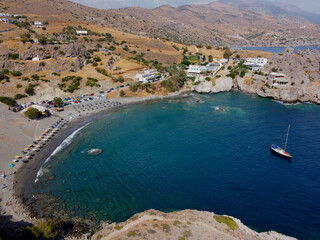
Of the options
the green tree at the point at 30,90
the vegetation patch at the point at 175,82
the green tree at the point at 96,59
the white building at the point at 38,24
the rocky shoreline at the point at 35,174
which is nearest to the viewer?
the rocky shoreline at the point at 35,174

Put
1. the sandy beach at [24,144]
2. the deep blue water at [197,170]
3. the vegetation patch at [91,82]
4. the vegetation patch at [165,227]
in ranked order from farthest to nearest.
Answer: the vegetation patch at [91,82] < the sandy beach at [24,144] < the deep blue water at [197,170] < the vegetation patch at [165,227]

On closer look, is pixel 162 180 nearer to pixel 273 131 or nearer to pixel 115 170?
pixel 115 170

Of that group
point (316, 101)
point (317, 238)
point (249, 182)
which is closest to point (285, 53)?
point (316, 101)

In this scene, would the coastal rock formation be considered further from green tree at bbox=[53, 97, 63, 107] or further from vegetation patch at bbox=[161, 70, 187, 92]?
vegetation patch at bbox=[161, 70, 187, 92]

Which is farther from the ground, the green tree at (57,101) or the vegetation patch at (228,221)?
the green tree at (57,101)

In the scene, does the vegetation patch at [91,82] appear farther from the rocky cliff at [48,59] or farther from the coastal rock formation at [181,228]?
the coastal rock formation at [181,228]

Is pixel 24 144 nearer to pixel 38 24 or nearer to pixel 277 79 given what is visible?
pixel 277 79

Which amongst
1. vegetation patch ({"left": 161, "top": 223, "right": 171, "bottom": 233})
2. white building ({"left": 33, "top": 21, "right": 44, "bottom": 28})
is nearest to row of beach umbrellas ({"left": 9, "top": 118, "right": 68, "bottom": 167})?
vegetation patch ({"left": 161, "top": 223, "right": 171, "bottom": 233})

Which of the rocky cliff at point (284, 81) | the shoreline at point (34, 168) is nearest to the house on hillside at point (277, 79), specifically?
the rocky cliff at point (284, 81)
